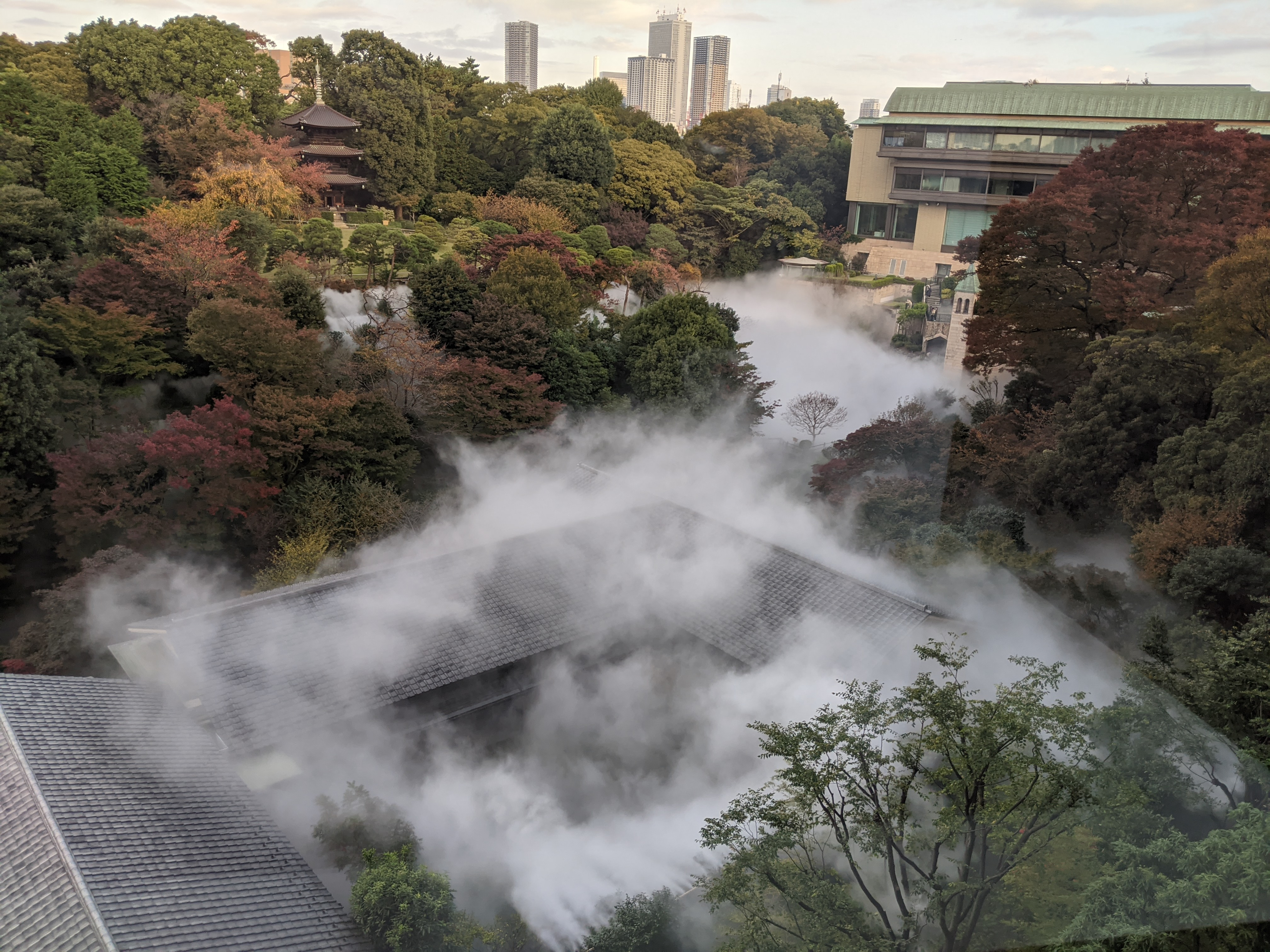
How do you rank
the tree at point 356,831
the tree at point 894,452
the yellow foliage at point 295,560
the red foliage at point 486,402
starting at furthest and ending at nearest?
the red foliage at point 486,402 < the tree at point 894,452 < the yellow foliage at point 295,560 < the tree at point 356,831

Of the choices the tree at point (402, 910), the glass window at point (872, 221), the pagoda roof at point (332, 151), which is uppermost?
the pagoda roof at point (332, 151)

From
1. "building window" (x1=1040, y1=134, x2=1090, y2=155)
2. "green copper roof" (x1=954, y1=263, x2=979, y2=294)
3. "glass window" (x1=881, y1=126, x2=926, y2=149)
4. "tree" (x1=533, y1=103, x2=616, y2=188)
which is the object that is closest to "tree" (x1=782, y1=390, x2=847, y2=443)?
"green copper roof" (x1=954, y1=263, x2=979, y2=294)

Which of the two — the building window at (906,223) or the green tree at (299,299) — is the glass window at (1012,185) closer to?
the building window at (906,223)

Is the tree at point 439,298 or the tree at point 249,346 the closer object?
the tree at point 249,346

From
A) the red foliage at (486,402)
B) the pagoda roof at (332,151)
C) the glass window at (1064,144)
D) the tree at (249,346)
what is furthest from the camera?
the pagoda roof at (332,151)

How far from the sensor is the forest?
4512 mm

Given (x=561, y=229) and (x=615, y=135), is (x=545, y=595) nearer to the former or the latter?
(x=561, y=229)

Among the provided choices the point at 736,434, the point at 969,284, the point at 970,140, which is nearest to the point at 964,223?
the point at 970,140

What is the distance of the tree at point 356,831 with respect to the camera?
537cm

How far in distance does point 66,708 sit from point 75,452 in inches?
139

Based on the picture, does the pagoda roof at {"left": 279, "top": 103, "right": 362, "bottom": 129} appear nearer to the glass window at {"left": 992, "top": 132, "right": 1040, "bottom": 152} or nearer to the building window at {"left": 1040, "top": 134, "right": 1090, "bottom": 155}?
the glass window at {"left": 992, "top": 132, "right": 1040, "bottom": 152}

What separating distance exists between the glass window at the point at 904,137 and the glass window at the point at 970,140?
840 millimetres

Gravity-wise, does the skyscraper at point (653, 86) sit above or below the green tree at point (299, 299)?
above

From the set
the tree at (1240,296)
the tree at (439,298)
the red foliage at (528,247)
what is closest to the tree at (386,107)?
the red foliage at (528,247)
